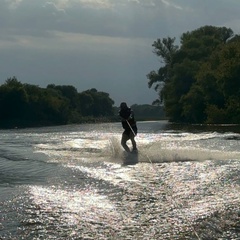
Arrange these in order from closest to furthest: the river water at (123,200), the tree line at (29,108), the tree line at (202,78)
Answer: the river water at (123,200)
the tree line at (202,78)
the tree line at (29,108)

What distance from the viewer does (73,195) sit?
11.1m

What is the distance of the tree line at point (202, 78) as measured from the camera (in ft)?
206

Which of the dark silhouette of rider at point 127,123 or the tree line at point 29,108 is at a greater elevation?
the tree line at point 29,108

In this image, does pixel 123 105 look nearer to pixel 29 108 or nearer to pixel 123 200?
pixel 123 200

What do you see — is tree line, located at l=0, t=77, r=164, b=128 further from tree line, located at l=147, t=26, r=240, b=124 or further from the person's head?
the person's head

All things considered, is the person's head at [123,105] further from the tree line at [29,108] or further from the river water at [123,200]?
the tree line at [29,108]

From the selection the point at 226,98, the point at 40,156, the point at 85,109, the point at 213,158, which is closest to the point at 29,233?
the point at 213,158

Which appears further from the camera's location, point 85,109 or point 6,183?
point 85,109

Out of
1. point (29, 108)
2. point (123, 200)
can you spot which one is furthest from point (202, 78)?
point (123, 200)

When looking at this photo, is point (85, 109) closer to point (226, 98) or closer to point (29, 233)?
point (226, 98)

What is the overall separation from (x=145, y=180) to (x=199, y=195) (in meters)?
2.66

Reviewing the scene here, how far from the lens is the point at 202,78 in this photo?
6806 cm

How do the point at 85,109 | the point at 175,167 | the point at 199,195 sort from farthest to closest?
the point at 85,109 → the point at 175,167 → the point at 199,195

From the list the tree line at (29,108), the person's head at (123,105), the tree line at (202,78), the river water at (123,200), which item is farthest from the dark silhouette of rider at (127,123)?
the tree line at (29,108)
